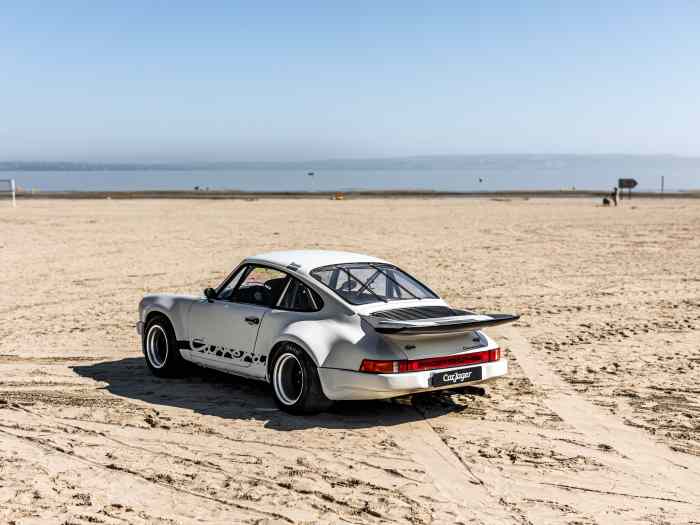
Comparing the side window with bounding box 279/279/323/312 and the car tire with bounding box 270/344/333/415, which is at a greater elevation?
the side window with bounding box 279/279/323/312

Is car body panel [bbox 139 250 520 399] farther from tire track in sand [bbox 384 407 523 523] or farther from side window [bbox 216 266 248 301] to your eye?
tire track in sand [bbox 384 407 523 523]

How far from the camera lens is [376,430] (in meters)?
7.61

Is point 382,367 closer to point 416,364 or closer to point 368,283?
point 416,364

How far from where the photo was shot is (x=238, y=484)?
20.5 feet

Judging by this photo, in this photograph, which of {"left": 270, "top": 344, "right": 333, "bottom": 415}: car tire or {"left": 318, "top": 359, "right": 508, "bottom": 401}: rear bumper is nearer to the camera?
{"left": 318, "top": 359, "right": 508, "bottom": 401}: rear bumper

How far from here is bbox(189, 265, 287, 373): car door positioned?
855cm

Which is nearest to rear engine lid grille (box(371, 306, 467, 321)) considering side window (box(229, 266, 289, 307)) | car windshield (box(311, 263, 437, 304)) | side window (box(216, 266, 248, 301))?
car windshield (box(311, 263, 437, 304))

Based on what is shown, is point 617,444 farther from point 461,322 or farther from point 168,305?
point 168,305

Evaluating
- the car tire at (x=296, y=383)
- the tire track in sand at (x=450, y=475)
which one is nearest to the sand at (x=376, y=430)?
the tire track in sand at (x=450, y=475)

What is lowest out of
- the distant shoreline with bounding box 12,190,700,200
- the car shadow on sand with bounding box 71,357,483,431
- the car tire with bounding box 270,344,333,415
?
the car shadow on sand with bounding box 71,357,483,431

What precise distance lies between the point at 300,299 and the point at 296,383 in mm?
775

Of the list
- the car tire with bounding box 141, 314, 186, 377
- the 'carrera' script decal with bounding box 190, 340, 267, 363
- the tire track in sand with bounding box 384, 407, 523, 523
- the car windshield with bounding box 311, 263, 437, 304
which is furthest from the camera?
the car tire with bounding box 141, 314, 186, 377

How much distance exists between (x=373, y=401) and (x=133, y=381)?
2698mm

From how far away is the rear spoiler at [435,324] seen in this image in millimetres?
7254
